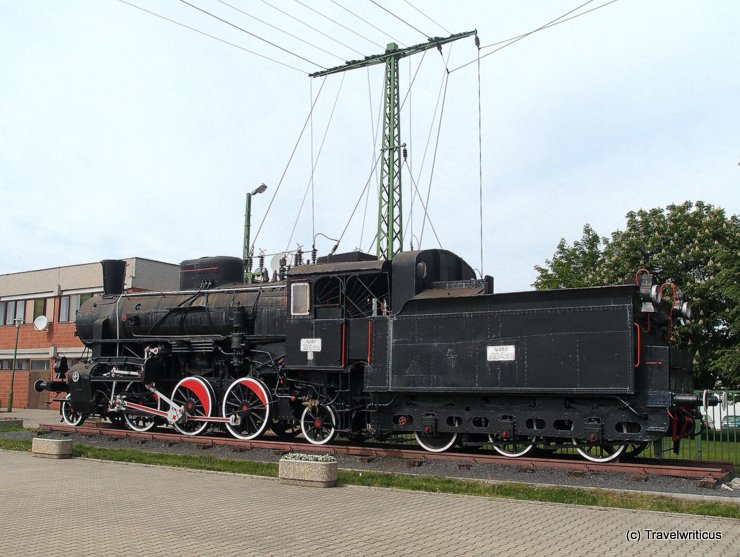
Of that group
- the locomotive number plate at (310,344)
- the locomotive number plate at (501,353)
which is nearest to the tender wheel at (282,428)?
the locomotive number plate at (310,344)

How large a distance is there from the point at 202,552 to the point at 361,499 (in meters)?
3.20

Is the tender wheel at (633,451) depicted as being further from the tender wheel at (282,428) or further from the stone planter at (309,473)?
the tender wheel at (282,428)

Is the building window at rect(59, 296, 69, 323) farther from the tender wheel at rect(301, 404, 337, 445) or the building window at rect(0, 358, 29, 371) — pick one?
the tender wheel at rect(301, 404, 337, 445)

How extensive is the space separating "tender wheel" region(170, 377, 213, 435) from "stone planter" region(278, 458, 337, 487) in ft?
17.5

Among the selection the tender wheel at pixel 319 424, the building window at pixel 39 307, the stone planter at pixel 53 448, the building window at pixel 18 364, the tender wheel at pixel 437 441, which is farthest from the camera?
the building window at pixel 18 364

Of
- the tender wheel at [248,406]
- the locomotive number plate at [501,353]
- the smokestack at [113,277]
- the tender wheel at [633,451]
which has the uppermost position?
the smokestack at [113,277]

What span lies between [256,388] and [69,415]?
6.75 meters

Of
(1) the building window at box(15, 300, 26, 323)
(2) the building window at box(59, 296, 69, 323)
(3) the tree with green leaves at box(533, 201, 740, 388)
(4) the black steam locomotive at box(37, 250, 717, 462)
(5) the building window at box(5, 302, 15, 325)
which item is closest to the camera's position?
(4) the black steam locomotive at box(37, 250, 717, 462)

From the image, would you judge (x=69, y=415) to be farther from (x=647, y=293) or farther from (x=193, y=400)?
(x=647, y=293)

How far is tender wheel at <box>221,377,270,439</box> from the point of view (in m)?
14.2

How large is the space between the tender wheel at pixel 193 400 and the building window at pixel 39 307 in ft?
69.8

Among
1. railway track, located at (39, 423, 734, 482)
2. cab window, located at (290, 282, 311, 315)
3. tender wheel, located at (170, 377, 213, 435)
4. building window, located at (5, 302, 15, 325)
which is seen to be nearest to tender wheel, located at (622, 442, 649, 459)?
railway track, located at (39, 423, 734, 482)

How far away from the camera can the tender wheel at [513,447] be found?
450 inches

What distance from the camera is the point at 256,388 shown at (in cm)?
1426
